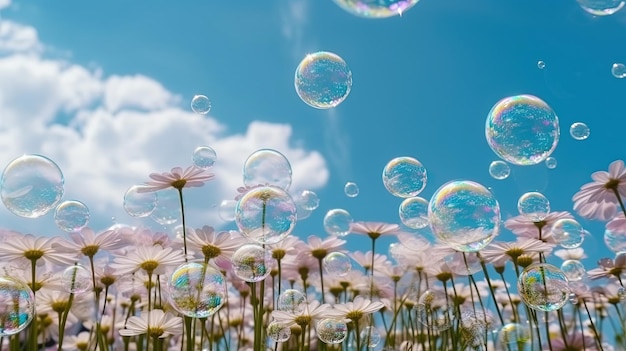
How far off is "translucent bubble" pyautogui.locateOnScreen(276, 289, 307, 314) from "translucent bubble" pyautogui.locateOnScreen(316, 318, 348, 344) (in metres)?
0.09

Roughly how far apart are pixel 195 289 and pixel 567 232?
163cm

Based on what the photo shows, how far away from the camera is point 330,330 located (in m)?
2.08

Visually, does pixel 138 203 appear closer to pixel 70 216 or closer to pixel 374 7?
pixel 70 216

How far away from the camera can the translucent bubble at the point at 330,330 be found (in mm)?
2045

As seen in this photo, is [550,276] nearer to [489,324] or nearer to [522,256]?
[522,256]

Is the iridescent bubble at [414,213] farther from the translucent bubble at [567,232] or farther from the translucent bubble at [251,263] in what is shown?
the translucent bubble at [251,263]

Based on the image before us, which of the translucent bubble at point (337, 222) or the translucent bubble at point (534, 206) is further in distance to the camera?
the translucent bubble at point (337, 222)

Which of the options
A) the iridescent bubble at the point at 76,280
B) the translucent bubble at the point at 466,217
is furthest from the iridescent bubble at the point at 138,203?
the translucent bubble at the point at 466,217

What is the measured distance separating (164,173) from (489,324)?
1373 millimetres

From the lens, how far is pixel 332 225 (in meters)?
3.31

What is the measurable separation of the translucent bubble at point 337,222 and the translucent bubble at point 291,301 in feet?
3.63

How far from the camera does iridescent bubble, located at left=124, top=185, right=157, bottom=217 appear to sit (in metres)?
2.90

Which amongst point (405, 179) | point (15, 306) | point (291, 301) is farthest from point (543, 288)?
point (15, 306)

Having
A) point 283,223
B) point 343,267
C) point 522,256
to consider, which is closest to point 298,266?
point 343,267
